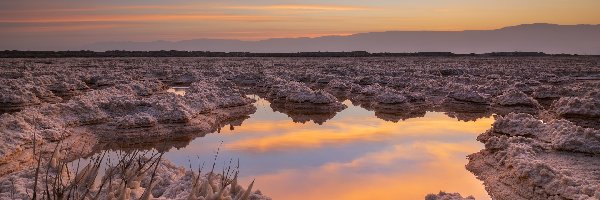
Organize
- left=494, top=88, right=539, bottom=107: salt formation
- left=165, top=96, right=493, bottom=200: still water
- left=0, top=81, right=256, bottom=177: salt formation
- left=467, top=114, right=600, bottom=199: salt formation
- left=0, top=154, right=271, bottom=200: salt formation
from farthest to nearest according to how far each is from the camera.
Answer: left=494, top=88, right=539, bottom=107: salt formation → left=0, top=81, right=256, bottom=177: salt formation → left=165, top=96, right=493, bottom=200: still water → left=467, top=114, right=600, bottom=199: salt formation → left=0, top=154, right=271, bottom=200: salt formation

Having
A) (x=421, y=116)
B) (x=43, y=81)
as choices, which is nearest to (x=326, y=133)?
(x=421, y=116)

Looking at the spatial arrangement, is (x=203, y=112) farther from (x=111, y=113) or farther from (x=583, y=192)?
(x=583, y=192)

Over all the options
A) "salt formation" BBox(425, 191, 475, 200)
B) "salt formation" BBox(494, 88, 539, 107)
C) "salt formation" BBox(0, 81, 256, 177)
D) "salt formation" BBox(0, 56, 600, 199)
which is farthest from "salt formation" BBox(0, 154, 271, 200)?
"salt formation" BBox(494, 88, 539, 107)

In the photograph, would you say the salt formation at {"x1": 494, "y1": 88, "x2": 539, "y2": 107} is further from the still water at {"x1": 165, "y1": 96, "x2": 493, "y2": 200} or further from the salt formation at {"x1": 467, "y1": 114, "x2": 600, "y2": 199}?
the salt formation at {"x1": 467, "y1": 114, "x2": 600, "y2": 199}

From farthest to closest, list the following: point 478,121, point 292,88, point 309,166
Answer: point 292,88, point 478,121, point 309,166

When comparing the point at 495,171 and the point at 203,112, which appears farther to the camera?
the point at 203,112

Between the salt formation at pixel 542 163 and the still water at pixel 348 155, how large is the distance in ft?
1.33

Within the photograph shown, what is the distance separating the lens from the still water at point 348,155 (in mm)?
8867

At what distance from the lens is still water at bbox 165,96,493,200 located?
8.87 meters

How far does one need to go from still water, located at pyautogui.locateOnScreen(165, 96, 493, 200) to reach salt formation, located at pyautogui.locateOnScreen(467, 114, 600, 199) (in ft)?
1.33

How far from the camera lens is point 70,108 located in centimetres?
1366

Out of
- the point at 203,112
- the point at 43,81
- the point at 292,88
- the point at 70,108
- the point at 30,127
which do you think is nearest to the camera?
the point at 30,127

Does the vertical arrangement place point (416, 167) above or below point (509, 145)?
below

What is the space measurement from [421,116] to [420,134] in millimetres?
4068
